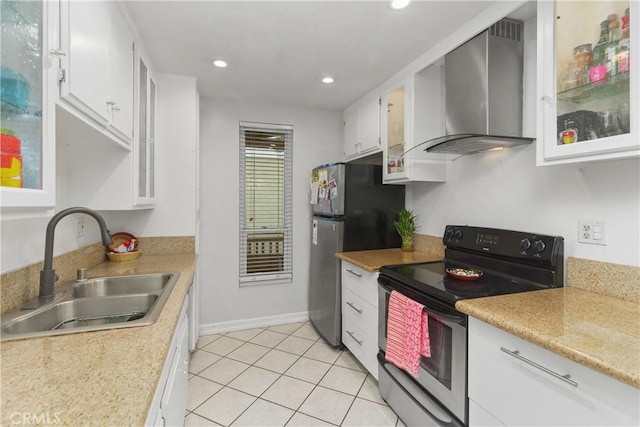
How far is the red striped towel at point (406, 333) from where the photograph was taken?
1.50m

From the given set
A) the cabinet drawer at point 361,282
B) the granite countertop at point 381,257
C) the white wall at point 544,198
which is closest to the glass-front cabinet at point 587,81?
the white wall at point 544,198

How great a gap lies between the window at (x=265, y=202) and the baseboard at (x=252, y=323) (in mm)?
414

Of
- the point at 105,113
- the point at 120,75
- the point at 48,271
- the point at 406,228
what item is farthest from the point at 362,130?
the point at 48,271

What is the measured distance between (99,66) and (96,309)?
1094 mm

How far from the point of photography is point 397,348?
66.2 inches

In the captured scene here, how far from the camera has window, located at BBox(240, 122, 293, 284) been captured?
3139 mm

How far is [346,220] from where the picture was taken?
2.56 meters

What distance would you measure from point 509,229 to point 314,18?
1.74m

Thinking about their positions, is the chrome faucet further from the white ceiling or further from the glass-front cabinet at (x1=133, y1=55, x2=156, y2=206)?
the white ceiling

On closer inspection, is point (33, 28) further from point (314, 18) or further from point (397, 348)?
point (397, 348)

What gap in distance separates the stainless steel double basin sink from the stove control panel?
5.98 ft

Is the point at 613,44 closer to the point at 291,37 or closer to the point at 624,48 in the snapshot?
the point at 624,48

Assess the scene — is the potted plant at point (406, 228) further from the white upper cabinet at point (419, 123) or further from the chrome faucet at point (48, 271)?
the chrome faucet at point (48, 271)

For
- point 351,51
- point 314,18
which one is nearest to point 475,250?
point 351,51
